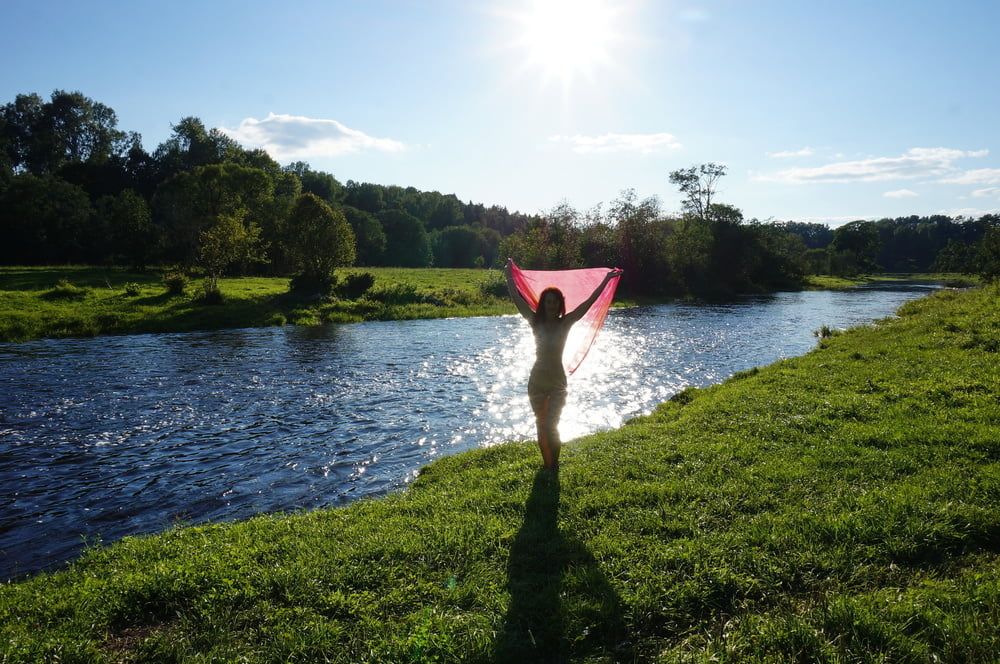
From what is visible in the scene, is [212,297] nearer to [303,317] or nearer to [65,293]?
[303,317]

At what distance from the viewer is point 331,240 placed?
47.3 m

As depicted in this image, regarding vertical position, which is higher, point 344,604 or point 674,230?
point 674,230

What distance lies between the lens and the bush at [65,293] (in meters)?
36.1

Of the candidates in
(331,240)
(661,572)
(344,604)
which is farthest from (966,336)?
(331,240)

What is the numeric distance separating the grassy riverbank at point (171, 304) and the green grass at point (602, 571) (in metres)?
29.5

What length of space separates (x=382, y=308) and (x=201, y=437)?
29757mm

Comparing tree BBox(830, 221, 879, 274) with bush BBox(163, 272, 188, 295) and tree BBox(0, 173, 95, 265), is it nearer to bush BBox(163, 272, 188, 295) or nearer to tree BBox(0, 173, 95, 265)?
A: bush BBox(163, 272, 188, 295)

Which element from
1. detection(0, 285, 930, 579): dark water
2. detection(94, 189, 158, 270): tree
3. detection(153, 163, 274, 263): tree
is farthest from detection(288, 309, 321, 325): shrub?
detection(94, 189, 158, 270): tree

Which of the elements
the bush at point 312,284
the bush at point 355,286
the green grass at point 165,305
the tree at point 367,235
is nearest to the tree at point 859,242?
the tree at point 367,235

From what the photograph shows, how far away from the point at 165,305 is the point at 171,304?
0.49 m

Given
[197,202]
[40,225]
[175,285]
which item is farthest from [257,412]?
[40,225]

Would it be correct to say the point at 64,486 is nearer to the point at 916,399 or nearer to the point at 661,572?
the point at 661,572

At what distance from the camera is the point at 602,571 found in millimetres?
6234

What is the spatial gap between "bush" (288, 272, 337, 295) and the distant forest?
569 millimetres
